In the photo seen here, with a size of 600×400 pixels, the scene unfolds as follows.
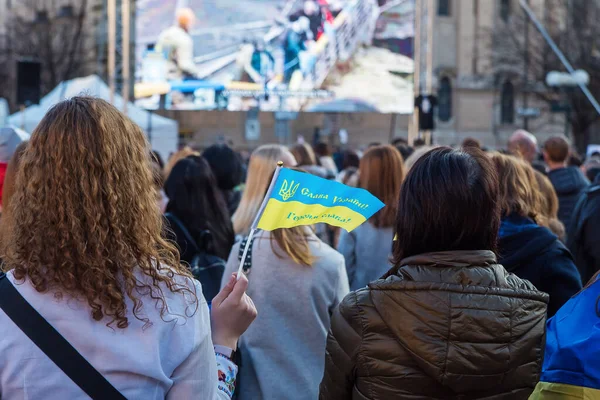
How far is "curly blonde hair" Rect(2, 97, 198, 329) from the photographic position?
199 centimetres

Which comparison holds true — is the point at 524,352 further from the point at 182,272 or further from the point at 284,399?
the point at 284,399

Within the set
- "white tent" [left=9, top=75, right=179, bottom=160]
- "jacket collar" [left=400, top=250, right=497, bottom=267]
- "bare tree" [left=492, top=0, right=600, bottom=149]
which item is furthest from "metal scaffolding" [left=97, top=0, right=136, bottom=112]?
"bare tree" [left=492, top=0, right=600, bottom=149]

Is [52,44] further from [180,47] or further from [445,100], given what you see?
[445,100]

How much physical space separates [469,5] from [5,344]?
47.9 metres

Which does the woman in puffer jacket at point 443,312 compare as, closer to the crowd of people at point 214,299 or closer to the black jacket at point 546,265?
the crowd of people at point 214,299

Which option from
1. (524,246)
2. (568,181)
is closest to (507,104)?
(568,181)

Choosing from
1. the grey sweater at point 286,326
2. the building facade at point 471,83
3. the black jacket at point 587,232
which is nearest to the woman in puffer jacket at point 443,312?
the grey sweater at point 286,326

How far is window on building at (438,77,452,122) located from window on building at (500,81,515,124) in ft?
10.2

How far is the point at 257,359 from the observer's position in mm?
3846

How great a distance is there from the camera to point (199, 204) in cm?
496

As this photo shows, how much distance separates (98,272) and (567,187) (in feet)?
20.6

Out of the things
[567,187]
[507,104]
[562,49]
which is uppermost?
[562,49]

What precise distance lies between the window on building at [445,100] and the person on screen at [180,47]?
2262 cm

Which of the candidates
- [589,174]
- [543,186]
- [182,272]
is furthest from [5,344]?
[589,174]
